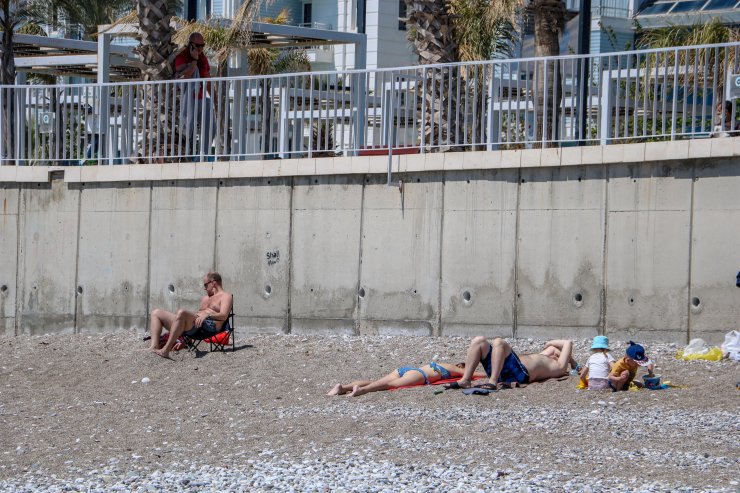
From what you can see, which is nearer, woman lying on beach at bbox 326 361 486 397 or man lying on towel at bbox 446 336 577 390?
man lying on towel at bbox 446 336 577 390

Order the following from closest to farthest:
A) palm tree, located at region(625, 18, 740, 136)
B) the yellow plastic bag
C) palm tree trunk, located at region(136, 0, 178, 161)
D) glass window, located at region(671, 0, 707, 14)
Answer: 1. the yellow plastic bag
2. palm tree, located at region(625, 18, 740, 136)
3. palm tree trunk, located at region(136, 0, 178, 161)
4. glass window, located at region(671, 0, 707, 14)

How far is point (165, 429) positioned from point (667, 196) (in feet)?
17.5

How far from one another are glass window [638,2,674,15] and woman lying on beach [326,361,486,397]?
86.0 feet

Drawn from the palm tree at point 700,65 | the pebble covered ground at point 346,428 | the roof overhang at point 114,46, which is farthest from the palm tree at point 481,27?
the pebble covered ground at point 346,428

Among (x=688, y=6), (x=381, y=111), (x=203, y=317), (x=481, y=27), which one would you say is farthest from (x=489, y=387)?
(x=688, y=6)

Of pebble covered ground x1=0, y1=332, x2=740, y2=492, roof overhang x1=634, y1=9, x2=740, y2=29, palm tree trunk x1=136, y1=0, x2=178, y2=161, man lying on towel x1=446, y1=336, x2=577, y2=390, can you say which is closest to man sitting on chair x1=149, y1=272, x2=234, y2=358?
pebble covered ground x1=0, y1=332, x2=740, y2=492

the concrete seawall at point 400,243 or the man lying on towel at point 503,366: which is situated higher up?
the concrete seawall at point 400,243

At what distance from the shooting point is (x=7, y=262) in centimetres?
1709

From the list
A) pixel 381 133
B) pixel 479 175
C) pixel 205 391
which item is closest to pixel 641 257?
pixel 479 175

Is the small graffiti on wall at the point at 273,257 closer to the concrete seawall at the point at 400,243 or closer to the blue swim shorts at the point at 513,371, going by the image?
the concrete seawall at the point at 400,243

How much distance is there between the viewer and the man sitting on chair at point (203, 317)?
1389 centimetres

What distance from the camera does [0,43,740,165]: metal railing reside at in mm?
12711

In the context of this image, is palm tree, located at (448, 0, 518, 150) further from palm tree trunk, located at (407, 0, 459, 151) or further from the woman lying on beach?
the woman lying on beach

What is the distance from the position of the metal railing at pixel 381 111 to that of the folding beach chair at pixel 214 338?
2197 millimetres
